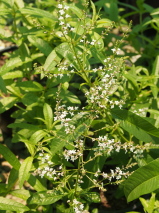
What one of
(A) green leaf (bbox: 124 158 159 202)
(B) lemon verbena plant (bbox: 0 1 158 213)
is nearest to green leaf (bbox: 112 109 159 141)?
(B) lemon verbena plant (bbox: 0 1 158 213)

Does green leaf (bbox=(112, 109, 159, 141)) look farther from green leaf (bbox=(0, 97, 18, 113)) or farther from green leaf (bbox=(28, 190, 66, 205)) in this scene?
green leaf (bbox=(0, 97, 18, 113))

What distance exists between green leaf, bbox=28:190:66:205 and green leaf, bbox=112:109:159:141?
0.59m

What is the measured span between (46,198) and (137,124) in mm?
721

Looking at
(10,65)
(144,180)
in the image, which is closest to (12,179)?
(10,65)

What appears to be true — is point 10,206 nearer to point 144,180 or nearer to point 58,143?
point 58,143

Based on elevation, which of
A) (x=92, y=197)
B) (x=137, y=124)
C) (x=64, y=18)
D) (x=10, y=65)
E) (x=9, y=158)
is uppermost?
(x=64, y=18)

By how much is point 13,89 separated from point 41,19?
639mm

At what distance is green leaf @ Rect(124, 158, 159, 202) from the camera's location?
1.79 m

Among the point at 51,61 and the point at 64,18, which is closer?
the point at 64,18

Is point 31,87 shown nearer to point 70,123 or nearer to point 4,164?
point 70,123

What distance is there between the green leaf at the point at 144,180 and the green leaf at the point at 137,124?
183mm

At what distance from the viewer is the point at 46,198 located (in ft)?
6.59

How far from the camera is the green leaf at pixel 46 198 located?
199 cm

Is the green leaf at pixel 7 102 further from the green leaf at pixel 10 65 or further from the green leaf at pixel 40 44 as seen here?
the green leaf at pixel 40 44
